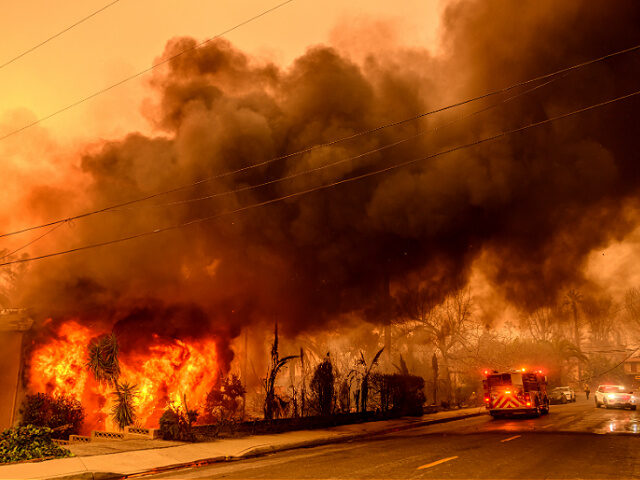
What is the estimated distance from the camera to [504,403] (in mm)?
20922

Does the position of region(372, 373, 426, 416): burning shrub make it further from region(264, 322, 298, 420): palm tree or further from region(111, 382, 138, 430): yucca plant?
region(111, 382, 138, 430): yucca plant

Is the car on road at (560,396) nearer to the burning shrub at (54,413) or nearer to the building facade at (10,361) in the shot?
the burning shrub at (54,413)

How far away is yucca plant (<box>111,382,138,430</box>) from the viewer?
13578 mm

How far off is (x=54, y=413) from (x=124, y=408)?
193 centimetres

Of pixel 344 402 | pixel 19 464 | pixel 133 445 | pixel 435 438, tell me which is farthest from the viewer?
pixel 344 402

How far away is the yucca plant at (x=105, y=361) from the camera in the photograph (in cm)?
1418

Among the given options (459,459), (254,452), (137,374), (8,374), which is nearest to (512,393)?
(459,459)

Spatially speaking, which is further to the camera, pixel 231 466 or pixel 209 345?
pixel 209 345

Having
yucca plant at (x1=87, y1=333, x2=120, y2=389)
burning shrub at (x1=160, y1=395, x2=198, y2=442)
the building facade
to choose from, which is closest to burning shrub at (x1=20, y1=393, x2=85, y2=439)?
the building facade

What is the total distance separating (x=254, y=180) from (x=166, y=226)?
3440mm

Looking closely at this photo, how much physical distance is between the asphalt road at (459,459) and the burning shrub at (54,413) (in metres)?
6.32

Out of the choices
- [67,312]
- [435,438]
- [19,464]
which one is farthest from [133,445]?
[435,438]

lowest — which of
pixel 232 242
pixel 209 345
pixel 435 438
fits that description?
pixel 435 438

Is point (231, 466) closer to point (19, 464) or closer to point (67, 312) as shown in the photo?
point (19, 464)
